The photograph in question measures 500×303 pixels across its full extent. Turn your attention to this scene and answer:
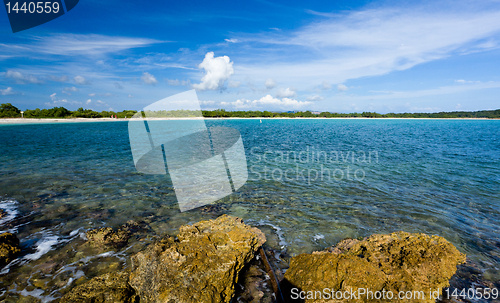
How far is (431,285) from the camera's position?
408cm

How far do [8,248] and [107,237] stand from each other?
86.3 inches

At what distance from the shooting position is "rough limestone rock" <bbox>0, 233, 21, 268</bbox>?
17.9ft

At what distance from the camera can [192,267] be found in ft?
13.9

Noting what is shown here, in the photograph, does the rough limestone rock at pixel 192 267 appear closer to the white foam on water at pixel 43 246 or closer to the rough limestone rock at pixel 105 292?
the rough limestone rock at pixel 105 292

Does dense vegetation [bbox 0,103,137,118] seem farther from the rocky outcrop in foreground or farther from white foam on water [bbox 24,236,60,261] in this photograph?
the rocky outcrop in foreground

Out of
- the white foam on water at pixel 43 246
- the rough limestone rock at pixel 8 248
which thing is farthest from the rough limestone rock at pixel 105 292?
the rough limestone rock at pixel 8 248

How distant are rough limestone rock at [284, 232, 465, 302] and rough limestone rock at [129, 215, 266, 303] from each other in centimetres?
121

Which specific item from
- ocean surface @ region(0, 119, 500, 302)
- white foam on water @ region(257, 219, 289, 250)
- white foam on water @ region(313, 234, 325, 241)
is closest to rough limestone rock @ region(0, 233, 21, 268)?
Result: ocean surface @ region(0, 119, 500, 302)

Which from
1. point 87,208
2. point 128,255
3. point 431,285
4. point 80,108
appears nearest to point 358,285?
point 431,285

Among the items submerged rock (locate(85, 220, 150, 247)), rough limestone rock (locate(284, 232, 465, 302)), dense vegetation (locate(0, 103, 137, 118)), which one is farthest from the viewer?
dense vegetation (locate(0, 103, 137, 118))

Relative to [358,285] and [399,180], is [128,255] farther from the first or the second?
[399,180]

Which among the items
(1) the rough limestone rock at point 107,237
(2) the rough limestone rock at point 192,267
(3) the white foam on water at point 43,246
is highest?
(2) the rough limestone rock at point 192,267

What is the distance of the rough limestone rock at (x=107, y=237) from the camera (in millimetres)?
6438

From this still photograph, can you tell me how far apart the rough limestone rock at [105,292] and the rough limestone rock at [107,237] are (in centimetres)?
237
